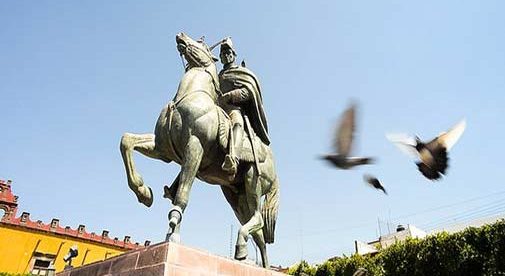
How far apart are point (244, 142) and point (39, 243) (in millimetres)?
31134

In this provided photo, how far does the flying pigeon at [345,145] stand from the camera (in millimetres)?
4574

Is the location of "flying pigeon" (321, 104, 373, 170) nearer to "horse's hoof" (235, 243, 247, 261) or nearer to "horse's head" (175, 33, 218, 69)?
"horse's hoof" (235, 243, 247, 261)

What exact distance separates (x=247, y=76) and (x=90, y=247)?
3175 centimetres

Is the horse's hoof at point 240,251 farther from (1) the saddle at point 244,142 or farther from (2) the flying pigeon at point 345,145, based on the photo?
(2) the flying pigeon at point 345,145

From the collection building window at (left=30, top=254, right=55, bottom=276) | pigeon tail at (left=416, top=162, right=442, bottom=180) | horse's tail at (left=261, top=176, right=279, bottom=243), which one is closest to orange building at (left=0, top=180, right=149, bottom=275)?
building window at (left=30, top=254, right=55, bottom=276)

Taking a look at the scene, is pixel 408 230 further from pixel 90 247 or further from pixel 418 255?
pixel 90 247

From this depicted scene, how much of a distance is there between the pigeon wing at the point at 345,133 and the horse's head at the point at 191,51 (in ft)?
6.08

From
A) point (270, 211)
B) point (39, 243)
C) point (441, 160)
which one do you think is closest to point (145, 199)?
point (270, 211)

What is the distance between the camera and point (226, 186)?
534 centimetres

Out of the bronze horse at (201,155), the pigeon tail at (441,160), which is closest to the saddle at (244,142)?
the bronze horse at (201,155)

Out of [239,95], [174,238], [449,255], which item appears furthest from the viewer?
[449,255]

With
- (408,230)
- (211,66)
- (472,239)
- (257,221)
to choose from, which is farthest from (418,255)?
(408,230)

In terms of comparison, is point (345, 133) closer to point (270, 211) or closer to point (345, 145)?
point (345, 145)

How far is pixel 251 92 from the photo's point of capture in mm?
5441
